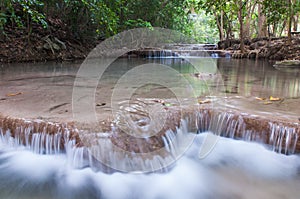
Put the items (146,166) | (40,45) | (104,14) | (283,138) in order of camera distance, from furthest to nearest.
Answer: (40,45) → (104,14) → (283,138) → (146,166)

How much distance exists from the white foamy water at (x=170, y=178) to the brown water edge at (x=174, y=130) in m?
0.14

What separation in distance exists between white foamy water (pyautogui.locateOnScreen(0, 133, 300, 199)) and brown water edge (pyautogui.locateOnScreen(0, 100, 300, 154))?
0.44ft

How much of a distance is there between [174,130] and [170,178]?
0.57 metres

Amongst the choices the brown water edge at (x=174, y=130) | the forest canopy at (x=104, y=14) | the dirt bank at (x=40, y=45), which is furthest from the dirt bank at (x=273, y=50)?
the brown water edge at (x=174, y=130)

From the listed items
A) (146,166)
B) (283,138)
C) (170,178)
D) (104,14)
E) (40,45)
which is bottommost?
(170,178)

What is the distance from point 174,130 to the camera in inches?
110

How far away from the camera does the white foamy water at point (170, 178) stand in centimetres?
226

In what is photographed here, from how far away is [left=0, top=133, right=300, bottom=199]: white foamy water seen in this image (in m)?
2.26

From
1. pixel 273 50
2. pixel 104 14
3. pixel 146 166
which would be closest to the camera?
pixel 146 166

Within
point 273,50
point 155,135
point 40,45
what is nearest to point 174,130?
point 155,135

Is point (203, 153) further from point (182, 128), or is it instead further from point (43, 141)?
point (43, 141)

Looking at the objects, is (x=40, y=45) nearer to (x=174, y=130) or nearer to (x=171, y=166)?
(x=174, y=130)

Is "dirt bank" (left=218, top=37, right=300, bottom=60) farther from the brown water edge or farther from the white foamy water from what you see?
the white foamy water

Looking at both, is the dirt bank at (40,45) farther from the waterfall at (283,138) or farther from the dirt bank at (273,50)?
the waterfall at (283,138)
